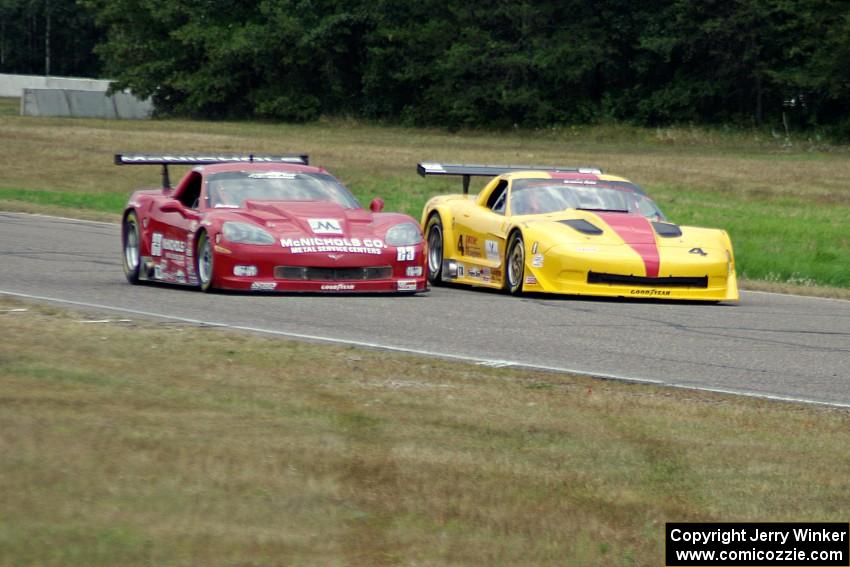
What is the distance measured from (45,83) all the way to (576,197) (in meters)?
72.8

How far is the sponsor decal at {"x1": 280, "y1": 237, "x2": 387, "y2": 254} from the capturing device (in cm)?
1252

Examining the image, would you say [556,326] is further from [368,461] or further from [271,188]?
[368,461]

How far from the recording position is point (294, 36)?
6738 cm

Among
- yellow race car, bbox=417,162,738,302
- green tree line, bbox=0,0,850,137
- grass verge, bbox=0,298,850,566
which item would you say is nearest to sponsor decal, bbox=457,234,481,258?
yellow race car, bbox=417,162,738,302

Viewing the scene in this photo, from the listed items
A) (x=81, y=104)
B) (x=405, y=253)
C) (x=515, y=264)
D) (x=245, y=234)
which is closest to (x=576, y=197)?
(x=515, y=264)

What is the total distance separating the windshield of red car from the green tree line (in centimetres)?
4438

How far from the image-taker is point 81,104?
65875 millimetres

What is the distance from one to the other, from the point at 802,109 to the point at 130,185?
3366 centimetres

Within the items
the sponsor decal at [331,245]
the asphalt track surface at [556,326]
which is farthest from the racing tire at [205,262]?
the sponsor decal at [331,245]

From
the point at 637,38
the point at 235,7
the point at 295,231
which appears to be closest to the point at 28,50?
the point at 235,7

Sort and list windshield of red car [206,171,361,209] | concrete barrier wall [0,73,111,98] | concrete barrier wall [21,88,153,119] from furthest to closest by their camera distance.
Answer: concrete barrier wall [0,73,111,98] → concrete barrier wall [21,88,153,119] → windshield of red car [206,171,361,209]

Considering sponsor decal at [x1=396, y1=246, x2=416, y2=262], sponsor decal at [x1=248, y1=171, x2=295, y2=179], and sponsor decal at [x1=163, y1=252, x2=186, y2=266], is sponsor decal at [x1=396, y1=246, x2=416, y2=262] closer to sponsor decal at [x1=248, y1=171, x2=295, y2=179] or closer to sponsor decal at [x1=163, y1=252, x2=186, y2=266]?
sponsor decal at [x1=248, y1=171, x2=295, y2=179]

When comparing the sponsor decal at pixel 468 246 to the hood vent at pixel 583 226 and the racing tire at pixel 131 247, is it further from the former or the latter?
the racing tire at pixel 131 247

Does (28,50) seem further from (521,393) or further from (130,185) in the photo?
(521,393)
